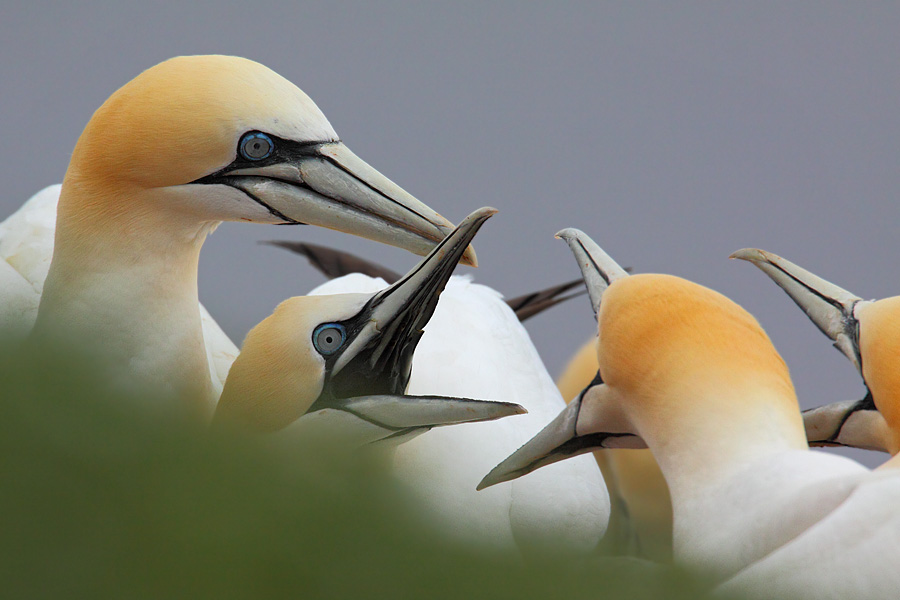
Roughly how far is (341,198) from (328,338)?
35cm

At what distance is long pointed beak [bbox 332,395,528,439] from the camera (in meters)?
2.09

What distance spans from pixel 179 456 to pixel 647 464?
3.12 m

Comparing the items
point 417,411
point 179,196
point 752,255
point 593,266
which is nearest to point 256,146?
point 179,196

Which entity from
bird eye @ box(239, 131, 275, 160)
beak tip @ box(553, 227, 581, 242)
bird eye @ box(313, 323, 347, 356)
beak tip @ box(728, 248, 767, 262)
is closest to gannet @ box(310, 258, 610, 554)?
bird eye @ box(313, 323, 347, 356)

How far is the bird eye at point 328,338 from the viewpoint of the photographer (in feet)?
7.50

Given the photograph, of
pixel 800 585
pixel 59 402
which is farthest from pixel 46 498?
pixel 800 585

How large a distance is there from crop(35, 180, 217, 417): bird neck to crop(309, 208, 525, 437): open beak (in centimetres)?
37

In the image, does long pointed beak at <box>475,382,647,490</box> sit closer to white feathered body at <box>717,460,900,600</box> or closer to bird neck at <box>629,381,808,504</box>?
bird neck at <box>629,381,808,504</box>

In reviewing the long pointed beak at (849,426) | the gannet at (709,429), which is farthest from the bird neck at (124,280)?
the long pointed beak at (849,426)

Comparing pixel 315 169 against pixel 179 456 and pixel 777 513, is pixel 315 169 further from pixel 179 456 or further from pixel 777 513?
pixel 179 456

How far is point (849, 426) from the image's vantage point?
8.02ft

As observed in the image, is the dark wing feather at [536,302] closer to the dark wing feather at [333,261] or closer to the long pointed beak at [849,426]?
the dark wing feather at [333,261]

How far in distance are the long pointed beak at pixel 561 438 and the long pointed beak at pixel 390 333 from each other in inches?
13.2

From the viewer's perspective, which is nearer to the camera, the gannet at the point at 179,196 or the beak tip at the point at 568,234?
the gannet at the point at 179,196
